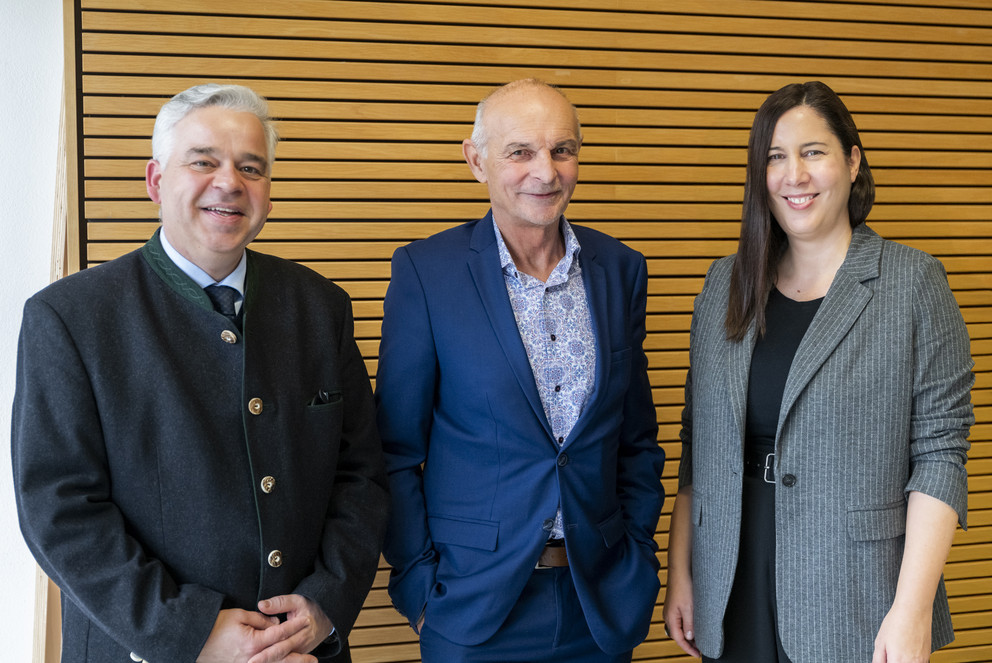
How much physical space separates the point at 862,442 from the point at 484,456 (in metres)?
0.92

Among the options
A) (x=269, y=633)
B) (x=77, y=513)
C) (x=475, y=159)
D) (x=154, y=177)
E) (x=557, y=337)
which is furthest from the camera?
(x=475, y=159)

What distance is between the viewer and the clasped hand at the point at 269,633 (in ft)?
5.46

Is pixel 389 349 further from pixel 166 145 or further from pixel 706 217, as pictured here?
pixel 706 217

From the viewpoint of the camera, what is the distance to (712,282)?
7.79ft

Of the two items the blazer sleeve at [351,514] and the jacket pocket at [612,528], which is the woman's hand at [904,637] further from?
the blazer sleeve at [351,514]

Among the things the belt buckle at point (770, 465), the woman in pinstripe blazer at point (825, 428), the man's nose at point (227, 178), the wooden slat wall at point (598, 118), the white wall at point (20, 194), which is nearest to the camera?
the man's nose at point (227, 178)

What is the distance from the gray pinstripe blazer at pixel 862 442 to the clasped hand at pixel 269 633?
3.68 feet

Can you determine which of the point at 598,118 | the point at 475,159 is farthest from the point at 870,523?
the point at 598,118

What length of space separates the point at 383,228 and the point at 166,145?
62.2 inches

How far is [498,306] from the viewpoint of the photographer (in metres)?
2.15

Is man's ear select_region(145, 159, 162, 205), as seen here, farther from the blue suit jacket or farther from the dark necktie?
the blue suit jacket

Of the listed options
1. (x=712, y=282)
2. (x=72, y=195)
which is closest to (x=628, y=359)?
(x=712, y=282)

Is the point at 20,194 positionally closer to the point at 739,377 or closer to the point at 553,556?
the point at 553,556

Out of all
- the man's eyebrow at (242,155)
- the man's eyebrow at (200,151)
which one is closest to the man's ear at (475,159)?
the man's eyebrow at (242,155)
